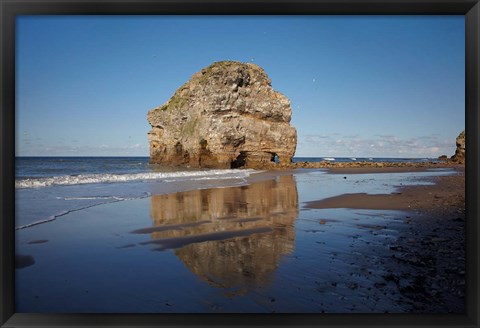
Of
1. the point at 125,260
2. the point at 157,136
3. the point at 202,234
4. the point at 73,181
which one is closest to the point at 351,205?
the point at 202,234

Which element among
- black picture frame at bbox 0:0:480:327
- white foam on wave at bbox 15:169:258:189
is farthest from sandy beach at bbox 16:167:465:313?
white foam on wave at bbox 15:169:258:189

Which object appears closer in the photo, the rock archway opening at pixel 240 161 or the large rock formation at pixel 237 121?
the large rock formation at pixel 237 121

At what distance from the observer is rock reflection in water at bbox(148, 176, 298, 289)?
12.8ft

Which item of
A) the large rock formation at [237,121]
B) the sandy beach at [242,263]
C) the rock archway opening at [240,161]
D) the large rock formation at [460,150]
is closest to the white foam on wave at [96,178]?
the sandy beach at [242,263]

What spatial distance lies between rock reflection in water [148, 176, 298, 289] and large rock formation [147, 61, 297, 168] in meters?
23.8

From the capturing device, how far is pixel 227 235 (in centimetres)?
575

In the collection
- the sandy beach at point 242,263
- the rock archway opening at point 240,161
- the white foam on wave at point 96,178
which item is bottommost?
the sandy beach at point 242,263

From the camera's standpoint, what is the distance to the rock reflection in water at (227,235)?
12.8 ft

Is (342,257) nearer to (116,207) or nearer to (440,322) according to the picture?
(440,322)

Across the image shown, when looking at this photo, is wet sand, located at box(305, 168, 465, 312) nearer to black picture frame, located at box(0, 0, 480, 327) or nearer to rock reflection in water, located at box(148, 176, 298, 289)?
black picture frame, located at box(0, 0, 480, 327)

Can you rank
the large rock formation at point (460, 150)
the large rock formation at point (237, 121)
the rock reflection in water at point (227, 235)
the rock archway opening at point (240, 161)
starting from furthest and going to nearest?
the large rock formation at point (460, 150), the rock archway opening at point (240, 161), the large rock formation at point (237, 121), the rock reflection in water at point (227, 235)

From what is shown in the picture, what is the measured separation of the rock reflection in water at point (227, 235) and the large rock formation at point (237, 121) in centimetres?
2383

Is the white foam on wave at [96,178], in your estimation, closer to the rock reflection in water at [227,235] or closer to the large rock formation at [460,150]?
the rock reflection in water at [227,235]
